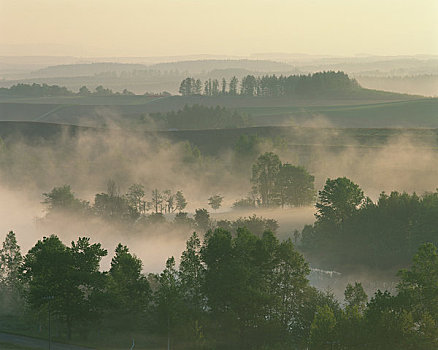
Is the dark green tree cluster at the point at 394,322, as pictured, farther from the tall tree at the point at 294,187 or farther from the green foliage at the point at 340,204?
the tall tree at the point at 294,187

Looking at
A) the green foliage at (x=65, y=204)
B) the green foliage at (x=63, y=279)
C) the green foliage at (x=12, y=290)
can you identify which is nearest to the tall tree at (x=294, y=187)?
the green foliage at (x=65, y=204)

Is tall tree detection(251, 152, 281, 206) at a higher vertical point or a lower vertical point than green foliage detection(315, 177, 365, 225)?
lower

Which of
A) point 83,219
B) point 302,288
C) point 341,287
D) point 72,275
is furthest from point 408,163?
point 72,275

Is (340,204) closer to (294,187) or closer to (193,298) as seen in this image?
(294,187)

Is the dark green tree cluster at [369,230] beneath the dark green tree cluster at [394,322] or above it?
beneath

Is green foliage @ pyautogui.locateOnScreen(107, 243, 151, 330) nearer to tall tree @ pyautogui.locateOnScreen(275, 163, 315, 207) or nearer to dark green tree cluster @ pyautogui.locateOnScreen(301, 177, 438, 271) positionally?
dark green tree cluster @ pyautogui.locateOnScreen(301, 177, 438, 271)

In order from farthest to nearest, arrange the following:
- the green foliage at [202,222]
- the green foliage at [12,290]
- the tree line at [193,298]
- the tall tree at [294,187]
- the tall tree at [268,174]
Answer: the tall tree at [268,174], the tall tree at [294,187], the green foliage at [202,222], the green foliage at [12,290], the tree line at [193,298]

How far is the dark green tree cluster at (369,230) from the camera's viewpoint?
4291 inches

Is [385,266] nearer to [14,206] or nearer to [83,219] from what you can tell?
[83,219]

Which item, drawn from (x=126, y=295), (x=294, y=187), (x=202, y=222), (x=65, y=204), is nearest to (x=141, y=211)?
(x=65, y=204)

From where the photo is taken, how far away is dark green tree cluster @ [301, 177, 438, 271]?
10900cm

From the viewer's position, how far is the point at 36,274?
69500 millimetres

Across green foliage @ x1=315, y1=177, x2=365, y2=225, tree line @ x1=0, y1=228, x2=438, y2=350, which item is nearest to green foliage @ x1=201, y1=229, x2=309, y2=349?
tree line @ x1=0, y1=228, x2=438, y2=350

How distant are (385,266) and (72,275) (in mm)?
51966
